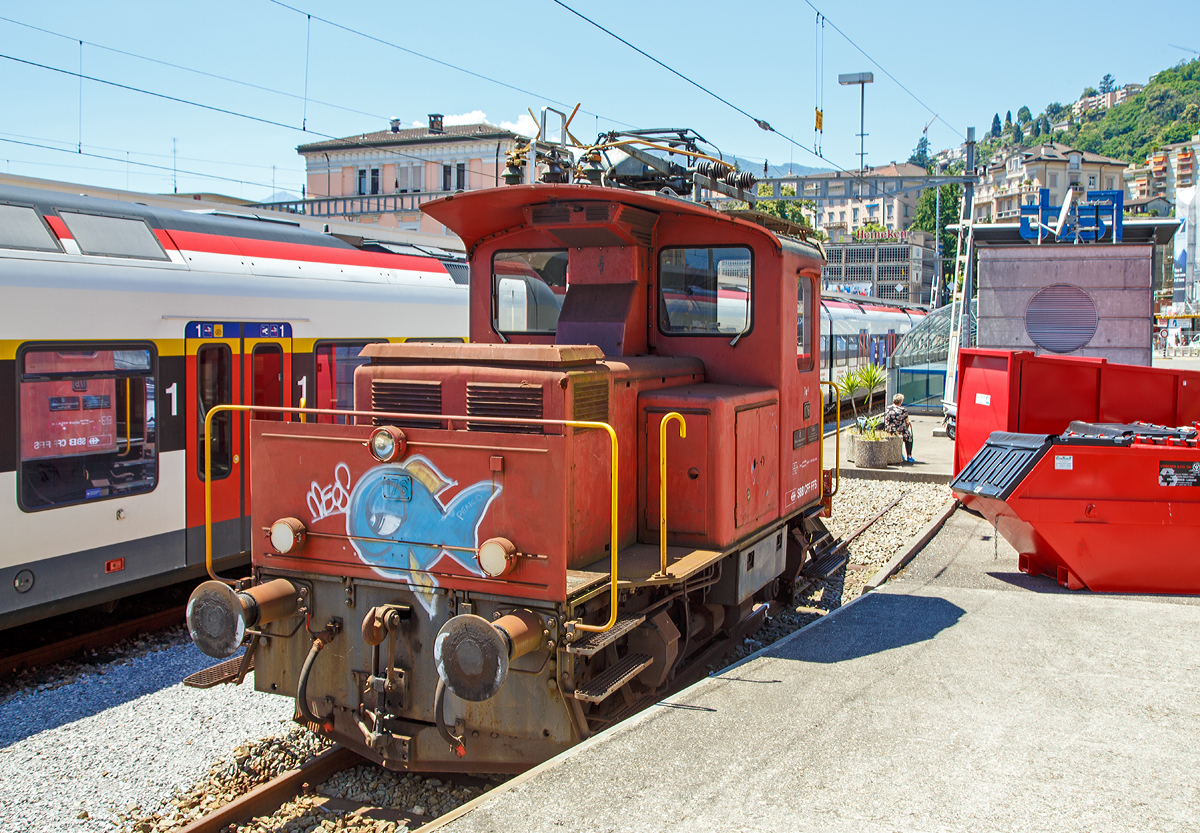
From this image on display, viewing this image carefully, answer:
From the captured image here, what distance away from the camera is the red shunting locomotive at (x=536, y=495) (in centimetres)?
441

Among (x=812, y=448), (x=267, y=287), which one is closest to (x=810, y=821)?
(x=812, y=448)

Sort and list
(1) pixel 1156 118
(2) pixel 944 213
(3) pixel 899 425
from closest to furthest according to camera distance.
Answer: (3) pixel 899 425
(2) pixel 944 213
(1) pixel 1156 118

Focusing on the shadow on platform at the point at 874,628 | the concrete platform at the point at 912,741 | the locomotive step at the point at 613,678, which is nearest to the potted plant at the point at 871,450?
the shadow on platform at the point at 874,628

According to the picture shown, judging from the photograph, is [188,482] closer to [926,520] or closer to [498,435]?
[498,435]

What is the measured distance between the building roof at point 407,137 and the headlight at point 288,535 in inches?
2095

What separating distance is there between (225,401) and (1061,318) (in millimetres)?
14835

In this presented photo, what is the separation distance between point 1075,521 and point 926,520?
3.77 metres

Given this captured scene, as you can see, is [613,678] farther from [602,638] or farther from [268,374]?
[268,374]

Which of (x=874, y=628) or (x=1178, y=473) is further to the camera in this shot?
(x=1178, y=473)

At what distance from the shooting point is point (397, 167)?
59219 millimetres

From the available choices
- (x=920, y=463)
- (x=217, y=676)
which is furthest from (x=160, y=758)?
(x=920, y=463)

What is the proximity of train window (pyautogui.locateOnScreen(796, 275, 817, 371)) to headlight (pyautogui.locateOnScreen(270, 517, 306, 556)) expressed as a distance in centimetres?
394

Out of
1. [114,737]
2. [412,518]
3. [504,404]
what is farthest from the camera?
[114,737]

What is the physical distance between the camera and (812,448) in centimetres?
783
